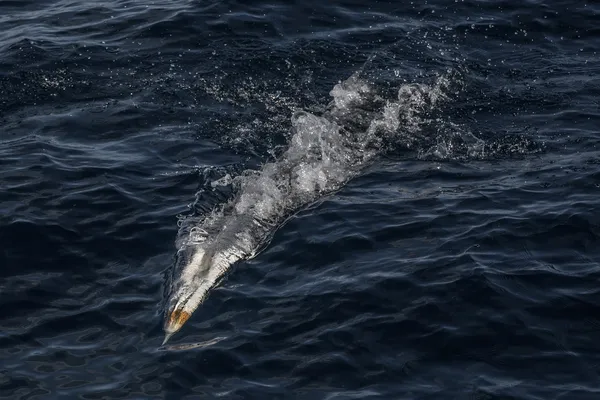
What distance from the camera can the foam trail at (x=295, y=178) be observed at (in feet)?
39.4

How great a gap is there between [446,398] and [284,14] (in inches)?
432

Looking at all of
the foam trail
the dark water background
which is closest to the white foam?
the foam trail

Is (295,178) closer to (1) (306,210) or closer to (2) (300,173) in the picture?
(2) (300,173)

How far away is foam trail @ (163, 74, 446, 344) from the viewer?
12.0 m

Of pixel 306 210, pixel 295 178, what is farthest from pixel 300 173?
pixel 306 210

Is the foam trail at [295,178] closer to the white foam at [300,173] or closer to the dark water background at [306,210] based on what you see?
the white foam at [300,173]

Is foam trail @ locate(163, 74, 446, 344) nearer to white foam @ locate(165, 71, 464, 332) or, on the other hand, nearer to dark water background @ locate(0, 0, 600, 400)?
white foam @ locate(165, 71, 464, 332)

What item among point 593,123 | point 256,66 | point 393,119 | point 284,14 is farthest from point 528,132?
point 284,14

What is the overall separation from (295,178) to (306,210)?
2.32 feet

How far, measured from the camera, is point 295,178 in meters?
14.0

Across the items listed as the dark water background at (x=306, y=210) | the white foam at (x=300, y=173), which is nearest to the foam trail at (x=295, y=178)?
the white foam at (x=300, y=173)

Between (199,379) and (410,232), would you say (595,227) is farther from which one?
(199,379)

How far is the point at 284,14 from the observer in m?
19.2

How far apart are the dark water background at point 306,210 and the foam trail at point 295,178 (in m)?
0.24
